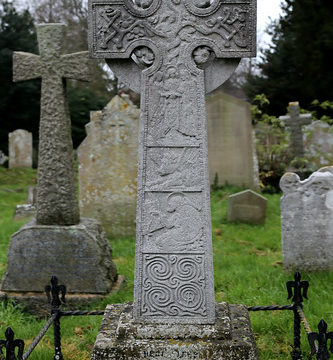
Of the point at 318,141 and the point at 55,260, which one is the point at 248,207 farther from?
the point at 318,141

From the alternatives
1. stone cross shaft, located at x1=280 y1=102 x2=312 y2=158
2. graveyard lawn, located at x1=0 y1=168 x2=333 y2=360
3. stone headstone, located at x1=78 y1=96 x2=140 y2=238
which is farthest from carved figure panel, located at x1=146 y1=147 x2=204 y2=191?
stone cross shaft, located at x1=280 y1=102 x2=312 y2=158

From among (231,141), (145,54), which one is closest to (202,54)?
(145,54)

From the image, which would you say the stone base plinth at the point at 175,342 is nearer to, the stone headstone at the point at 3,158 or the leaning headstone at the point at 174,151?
the leaning headstone at the point at 174,151

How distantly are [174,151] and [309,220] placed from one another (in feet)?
10.3

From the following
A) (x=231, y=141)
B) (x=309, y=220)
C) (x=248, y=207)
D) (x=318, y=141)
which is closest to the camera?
(x=309, y=220)

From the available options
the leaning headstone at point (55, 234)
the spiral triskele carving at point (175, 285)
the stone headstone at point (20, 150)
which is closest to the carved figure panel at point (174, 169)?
the spiral triskele carving at point (175, 285)

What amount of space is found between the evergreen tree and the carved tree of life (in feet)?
39.4

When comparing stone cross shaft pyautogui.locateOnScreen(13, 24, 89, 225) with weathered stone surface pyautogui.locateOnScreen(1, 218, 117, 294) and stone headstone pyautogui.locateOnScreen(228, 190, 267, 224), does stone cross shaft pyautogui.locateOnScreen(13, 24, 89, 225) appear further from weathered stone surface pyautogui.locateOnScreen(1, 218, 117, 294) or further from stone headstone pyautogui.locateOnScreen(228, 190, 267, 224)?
stone headstone pyautogui.locateOnScreen(228, 190, 267, 224)

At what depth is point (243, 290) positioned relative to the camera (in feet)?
15.8

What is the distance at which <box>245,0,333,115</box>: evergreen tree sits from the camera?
14.2 metres

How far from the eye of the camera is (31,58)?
4.96m

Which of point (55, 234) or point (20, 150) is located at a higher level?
point (20, 150)

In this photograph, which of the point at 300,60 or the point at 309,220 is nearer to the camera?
the point at 309,220

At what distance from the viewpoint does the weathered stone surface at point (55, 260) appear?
4793 millimetres
